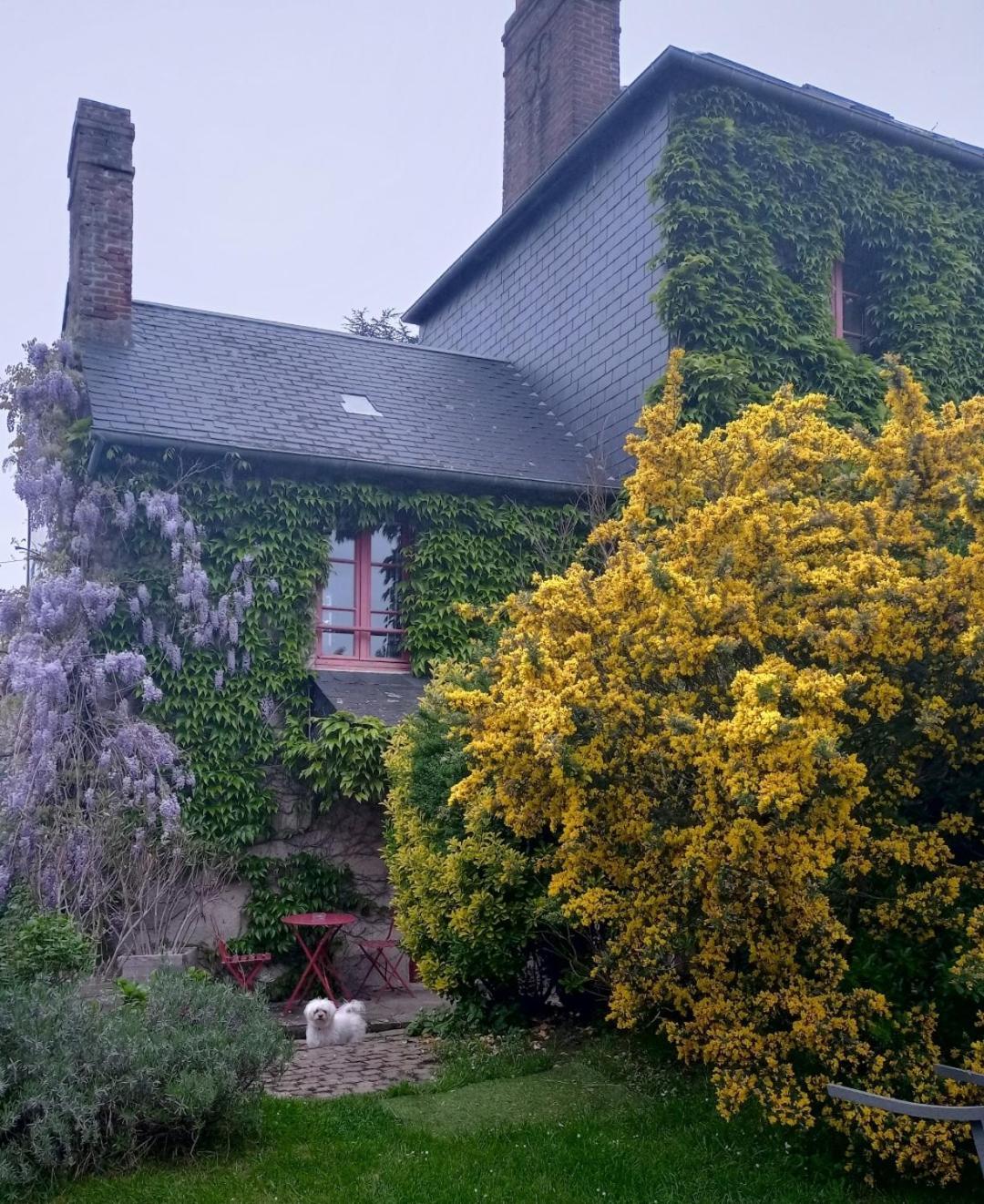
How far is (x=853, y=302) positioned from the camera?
551 inches

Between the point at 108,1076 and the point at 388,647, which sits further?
the point at 388,647

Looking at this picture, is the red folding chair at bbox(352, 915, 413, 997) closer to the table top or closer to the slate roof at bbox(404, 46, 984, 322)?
the table top

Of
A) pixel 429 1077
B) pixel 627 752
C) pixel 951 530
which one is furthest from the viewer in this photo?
pixel 429 1077

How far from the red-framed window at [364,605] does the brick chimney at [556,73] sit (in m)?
6.82

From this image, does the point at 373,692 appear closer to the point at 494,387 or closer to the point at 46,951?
the point at 46,951

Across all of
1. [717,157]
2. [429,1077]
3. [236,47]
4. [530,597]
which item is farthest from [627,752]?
[717,157]

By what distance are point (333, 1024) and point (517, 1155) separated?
10.9ft

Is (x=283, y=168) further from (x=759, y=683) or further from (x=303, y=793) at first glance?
(x=759, y=683)

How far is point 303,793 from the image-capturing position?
36.7ft

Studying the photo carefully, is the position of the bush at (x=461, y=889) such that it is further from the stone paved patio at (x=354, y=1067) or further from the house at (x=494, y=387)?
the house at (x=494, y=387)

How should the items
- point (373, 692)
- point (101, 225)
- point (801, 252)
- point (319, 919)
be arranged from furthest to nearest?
point (801, 252), point (101, 225), point (373, 692), point (319, 919)

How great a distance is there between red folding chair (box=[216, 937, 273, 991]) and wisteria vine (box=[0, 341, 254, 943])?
949 millimetres

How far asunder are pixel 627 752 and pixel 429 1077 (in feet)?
10.3

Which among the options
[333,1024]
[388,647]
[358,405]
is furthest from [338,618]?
[333,1024]
